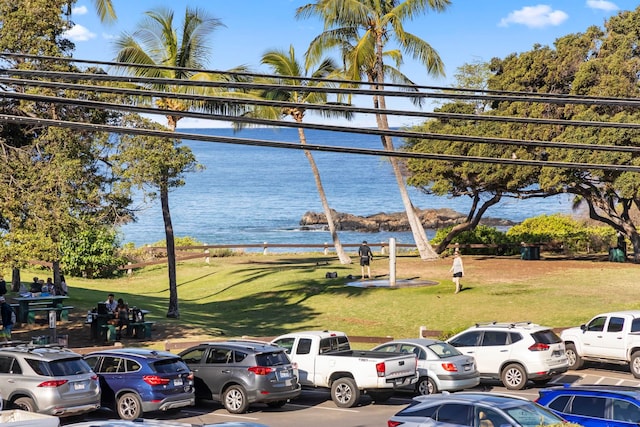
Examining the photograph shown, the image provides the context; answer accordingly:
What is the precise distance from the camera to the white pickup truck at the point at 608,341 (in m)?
22.3

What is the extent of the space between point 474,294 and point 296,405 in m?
16.9

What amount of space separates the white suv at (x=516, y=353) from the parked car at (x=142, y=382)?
7246 mm

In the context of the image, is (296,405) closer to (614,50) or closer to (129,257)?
(614,50)

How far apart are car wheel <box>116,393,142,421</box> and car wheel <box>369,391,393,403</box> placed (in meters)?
5.17

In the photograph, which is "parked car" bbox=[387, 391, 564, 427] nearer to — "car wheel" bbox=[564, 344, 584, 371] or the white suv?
the white suv

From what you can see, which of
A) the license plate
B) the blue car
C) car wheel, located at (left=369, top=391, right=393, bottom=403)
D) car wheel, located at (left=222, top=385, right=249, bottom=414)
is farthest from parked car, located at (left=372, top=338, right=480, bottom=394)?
the blue car

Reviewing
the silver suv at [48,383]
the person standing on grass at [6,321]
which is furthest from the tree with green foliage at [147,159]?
the silver suv at [48,383]

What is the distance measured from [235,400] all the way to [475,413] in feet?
22.7

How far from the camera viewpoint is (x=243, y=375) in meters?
18.5

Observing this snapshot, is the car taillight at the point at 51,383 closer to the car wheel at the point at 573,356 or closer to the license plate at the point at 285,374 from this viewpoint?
the license plate at the point at 285,374

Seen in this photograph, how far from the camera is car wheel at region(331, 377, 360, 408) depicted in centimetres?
1917

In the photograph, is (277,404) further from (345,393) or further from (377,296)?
(377,296)

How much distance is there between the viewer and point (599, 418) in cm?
1388

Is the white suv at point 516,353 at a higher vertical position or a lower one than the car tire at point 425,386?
higher
